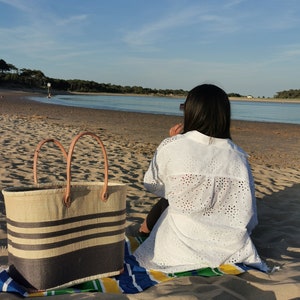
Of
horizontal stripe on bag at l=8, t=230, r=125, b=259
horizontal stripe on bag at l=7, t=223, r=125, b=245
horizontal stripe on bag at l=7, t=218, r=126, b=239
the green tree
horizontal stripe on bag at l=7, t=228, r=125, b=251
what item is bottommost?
horizontal stripe on bag at l=8, t=230, r=125, b=259

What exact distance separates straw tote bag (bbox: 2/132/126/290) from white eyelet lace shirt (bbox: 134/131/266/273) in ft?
1.07

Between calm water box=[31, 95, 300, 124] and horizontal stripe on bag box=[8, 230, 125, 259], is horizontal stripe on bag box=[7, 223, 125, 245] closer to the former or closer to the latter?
horizontal stripe on bag box=[8, 230, 125, 259]

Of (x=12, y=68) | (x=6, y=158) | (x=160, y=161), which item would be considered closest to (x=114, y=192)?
(x=160, y=161)

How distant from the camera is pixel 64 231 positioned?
7.24 ft

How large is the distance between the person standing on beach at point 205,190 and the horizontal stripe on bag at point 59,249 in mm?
392

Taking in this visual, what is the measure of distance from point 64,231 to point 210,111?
1.10 metres

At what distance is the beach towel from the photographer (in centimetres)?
219

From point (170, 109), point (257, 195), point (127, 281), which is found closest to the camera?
point (127, 281)

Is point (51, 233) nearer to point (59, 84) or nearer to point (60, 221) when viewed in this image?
point (60, 221)

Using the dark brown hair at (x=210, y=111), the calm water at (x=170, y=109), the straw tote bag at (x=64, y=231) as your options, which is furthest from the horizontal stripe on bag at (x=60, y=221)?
the calm water at (x=170, y=109)

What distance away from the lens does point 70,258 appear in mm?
2281

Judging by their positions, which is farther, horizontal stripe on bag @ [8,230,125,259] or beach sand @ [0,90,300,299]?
beach sand @ [0,90,300,299]

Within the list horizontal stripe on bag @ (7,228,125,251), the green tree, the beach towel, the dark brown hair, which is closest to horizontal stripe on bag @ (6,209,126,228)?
horizontal stripe on bag @ (7,228,125,251)

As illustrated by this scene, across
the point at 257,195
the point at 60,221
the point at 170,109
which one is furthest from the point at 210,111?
the point at 170,109
